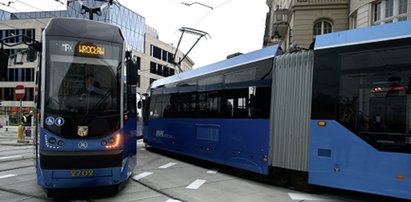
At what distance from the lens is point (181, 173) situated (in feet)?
36.4

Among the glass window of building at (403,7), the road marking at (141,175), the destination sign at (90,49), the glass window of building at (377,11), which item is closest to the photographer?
the destination sign at (90,49)

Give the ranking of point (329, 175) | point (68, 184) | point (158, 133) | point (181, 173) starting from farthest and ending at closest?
point (158, 133)
point (181, 173)
point (329, 175)
point (68, 184)

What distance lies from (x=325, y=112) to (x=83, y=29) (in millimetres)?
5136

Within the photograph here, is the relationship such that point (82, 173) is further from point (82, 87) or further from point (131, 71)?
point (131, 71)

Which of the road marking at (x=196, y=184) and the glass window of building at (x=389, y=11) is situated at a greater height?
the glass window of building at (x=389, y=11)

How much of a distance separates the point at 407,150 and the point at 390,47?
1.85 metres

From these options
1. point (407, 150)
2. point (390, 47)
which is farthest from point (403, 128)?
point (390, 47)

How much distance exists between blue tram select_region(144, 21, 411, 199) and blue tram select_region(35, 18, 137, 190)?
3505 mm

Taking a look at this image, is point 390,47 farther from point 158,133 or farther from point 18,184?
Answer: point 158,133

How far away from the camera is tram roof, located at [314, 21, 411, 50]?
667cm

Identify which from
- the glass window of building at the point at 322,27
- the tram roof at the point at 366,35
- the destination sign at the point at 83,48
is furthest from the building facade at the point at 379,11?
the destination sign at the point at 83,48

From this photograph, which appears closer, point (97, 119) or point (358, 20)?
point (97, 119)

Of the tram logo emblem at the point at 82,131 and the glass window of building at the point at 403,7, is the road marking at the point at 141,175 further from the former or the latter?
the glass window of building at the point at 403,7

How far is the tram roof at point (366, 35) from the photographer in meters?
6.67
